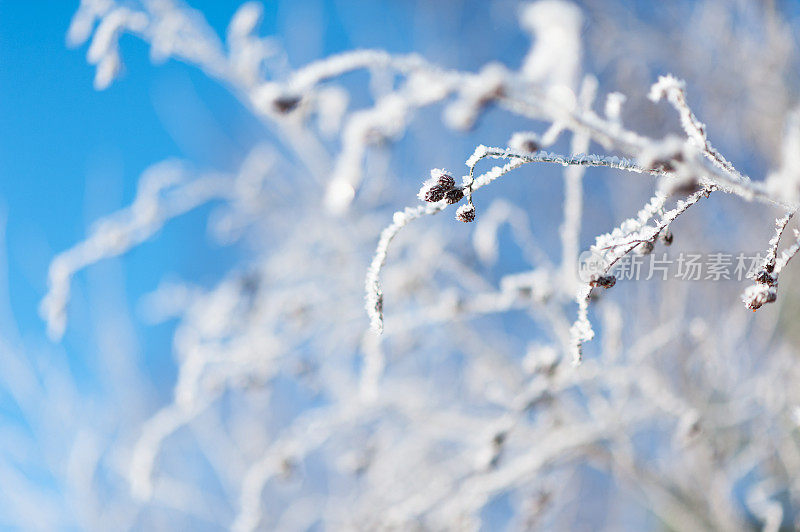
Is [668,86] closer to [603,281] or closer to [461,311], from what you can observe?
[603,281]

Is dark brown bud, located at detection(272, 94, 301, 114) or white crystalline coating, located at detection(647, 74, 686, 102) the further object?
dark brown bud, located at detection(272, 94, 301, 114)

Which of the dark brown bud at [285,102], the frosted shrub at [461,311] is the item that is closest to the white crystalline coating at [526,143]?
the frosted shrub at [461,311]

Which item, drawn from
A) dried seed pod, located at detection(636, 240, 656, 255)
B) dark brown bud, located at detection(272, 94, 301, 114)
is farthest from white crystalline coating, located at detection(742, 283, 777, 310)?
dark brown bud, located at detection(272, 94, 301, 114)

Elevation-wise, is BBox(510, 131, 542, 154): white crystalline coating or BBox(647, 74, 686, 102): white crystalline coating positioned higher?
BBox(647, 74, 686, 102): white crystalline coating

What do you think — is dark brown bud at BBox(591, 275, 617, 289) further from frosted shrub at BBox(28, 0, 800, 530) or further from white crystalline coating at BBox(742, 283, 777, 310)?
white crystalline coating at BBox(742, 283, 777, 310)

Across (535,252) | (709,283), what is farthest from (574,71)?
(709,283)

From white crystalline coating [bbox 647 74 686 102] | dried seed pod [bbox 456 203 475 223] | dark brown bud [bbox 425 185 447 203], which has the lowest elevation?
dark brown bud [bbox 425 185 447 203]

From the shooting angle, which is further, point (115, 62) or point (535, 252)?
point (535, 252)

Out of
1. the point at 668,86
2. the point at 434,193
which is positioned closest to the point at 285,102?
the point at 434,193

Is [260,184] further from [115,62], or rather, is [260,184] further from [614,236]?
[614,236]
